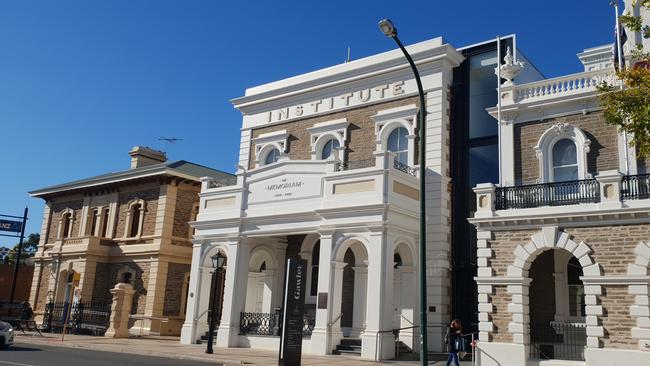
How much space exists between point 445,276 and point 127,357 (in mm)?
11170

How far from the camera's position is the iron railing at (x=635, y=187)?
53.8ft

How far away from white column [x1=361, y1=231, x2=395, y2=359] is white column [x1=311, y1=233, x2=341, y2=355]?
133 centimetres

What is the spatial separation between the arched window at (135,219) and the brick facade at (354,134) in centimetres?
1090

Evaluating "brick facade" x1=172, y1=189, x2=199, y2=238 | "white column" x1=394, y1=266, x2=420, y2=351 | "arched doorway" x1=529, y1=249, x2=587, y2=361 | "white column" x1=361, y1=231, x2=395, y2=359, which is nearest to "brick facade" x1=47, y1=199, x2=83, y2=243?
"brick facade" x1=172, y1=189, x2=199, y2=238

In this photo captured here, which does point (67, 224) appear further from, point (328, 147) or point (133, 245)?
point (328, 147)

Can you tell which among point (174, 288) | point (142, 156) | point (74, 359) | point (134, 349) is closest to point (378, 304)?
point (134, 349)

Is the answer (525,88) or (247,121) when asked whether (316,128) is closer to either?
(247,121)

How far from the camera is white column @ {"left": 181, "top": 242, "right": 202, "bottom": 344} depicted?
24641 millimetres

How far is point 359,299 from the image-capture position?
23.1 meters

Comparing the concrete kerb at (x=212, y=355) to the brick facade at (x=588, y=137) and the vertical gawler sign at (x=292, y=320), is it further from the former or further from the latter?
the brick facade at (x=588, y=137)

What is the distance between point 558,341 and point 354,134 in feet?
37.7

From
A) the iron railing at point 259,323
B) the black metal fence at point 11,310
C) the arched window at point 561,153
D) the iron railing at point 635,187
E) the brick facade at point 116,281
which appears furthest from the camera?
the black metal fence at point 11,310

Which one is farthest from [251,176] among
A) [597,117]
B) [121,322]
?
[597,117]

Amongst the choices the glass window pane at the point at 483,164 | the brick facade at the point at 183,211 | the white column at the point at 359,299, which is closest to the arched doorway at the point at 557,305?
the glass window pane at the point at 483,164
